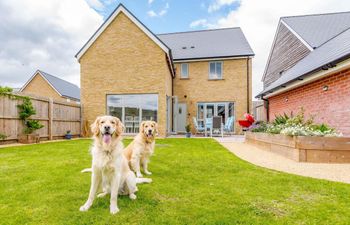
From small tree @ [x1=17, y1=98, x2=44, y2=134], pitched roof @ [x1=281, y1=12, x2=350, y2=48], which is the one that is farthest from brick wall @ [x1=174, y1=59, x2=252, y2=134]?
small tree @ [x1=17, y1=98, x2=44, y2=134]

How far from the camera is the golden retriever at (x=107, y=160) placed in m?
2.69

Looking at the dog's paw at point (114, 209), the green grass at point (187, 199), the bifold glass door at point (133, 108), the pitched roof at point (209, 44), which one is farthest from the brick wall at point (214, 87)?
the dog's paw at point (114, 209)

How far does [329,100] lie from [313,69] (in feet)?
4.11

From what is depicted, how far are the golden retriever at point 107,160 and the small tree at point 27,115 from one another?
9.29m

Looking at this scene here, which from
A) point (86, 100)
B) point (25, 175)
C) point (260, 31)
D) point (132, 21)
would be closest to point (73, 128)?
point (86, 100)

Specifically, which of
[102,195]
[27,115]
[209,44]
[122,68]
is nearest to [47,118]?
[27,115]

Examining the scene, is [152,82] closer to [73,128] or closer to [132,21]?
[132,21]

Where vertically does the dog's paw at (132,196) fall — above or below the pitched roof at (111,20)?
below

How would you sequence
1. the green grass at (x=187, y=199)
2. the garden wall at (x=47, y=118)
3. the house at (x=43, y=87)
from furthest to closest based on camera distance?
1. the house at (x=43, y=87)
2. the garden wall at (x=47, y=118)
3. the green grass at (x=187, y=199)

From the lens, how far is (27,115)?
1005 centimetres

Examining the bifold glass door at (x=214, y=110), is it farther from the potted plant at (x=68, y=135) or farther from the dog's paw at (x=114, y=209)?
the dog's paw at (x=114, y=209)

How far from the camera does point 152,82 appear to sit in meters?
14.1

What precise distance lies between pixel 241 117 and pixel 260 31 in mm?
11100

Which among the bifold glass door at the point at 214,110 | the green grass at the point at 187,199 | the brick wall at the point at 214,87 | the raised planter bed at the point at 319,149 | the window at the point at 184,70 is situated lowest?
the green grass at the point at 187,199
